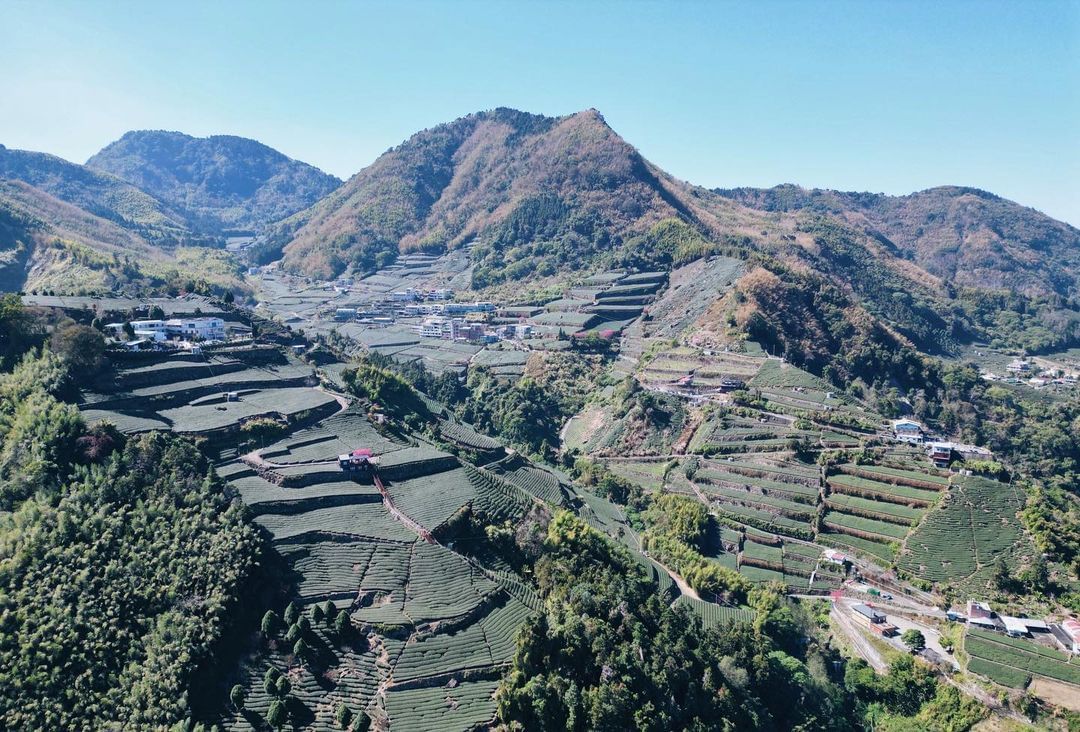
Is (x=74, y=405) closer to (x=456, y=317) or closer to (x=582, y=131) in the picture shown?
(x=456, y=317)

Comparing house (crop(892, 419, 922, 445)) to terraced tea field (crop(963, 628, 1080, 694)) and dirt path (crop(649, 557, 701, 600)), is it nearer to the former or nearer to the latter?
terraced tea field (crop(963, 628, 1080, 694))

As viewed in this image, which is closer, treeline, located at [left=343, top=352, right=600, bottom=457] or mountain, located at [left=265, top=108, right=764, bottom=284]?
treeline, located at [left=343, top=352, right=600, bottom=457]

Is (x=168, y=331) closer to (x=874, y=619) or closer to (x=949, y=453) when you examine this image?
(x=874, y=619)

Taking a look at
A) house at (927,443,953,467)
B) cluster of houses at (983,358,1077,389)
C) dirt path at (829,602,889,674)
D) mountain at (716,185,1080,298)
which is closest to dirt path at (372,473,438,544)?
dirt path at (829,602,889,674)

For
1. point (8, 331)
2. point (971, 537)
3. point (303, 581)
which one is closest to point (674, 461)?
point (971, 537)

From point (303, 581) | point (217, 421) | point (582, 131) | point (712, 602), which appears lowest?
point (712, 602)

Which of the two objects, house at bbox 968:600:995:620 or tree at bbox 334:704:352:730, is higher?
tree at bbox 334:704:352:730

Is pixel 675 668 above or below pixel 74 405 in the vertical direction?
below
